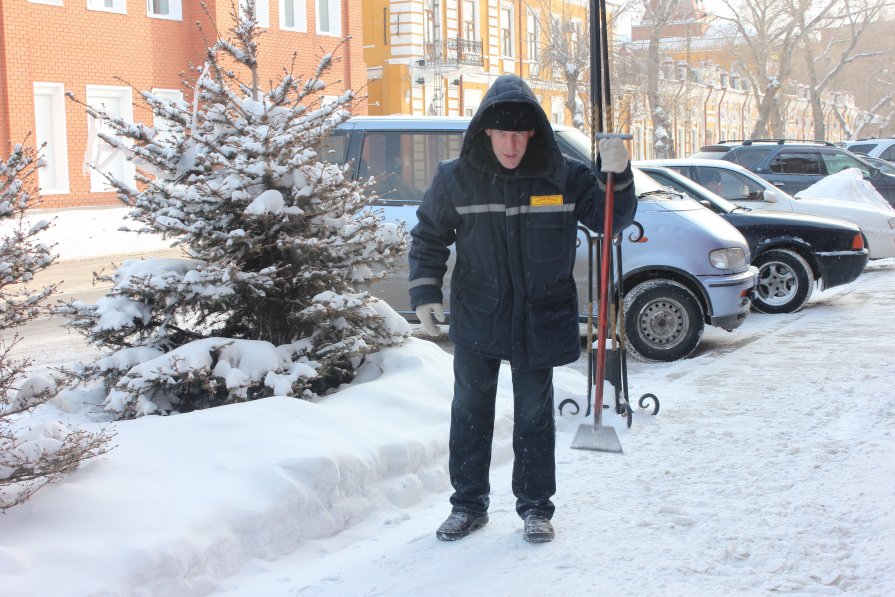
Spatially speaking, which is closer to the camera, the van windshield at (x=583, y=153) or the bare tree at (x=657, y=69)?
the van windshield at (x=583, y=153)

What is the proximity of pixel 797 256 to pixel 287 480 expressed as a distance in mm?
8423

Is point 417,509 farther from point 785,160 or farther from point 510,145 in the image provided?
point 785,160

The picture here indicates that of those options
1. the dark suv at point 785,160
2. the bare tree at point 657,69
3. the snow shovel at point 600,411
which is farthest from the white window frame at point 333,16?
the snow shovel at point 600,411

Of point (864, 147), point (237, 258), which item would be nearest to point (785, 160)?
point (864, 147)

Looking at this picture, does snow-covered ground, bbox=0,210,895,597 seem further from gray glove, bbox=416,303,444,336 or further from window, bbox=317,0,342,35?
window, bbox=317,0,342,35

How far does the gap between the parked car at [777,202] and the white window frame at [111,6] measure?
20.8 meters

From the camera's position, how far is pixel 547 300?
13.9ft

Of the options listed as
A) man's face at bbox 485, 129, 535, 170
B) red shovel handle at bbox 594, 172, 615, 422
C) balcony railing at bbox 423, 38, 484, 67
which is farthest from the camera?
balcony railing at bbox 423, 38, 484, 67

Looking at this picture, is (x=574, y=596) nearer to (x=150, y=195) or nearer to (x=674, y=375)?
(x=150, y=195)

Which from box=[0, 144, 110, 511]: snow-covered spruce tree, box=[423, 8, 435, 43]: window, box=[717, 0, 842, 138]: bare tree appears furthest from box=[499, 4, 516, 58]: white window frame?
A: box=[0, 144, 110, 511]: snow-covered spruce tree

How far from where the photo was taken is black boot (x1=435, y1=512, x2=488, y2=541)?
14.2 ft

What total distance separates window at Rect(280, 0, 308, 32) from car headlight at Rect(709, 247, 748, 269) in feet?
92.3

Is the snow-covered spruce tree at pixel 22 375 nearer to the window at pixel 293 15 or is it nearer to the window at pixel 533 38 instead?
the window at pixel 293 15

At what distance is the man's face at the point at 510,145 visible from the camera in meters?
4.17
